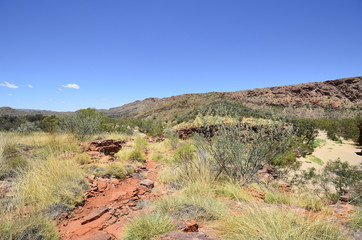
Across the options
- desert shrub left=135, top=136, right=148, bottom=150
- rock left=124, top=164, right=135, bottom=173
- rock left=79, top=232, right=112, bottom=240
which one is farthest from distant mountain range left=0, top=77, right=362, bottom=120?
rock left=79, top=232, right=112, bottom=240

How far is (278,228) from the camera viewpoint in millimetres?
1653

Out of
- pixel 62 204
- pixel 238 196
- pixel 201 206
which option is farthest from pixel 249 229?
pixel 62 204

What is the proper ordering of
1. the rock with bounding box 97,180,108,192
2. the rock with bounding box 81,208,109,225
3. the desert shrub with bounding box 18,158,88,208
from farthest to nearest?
the rock with bounding box 97,180,108,192 → the desert shrub with bounding box 18,158,88,208 → the rock with bounding box 81,208,109,225

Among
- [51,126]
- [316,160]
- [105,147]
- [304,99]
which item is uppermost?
[304,99]

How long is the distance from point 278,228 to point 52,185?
3.80m

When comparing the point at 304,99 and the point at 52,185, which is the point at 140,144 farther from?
the point at 304,99

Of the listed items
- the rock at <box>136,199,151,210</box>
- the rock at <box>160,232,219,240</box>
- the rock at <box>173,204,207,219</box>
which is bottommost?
the rock at <box>136,199,151,210</box>

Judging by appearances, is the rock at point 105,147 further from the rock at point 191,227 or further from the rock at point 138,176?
the rock at point 191,227

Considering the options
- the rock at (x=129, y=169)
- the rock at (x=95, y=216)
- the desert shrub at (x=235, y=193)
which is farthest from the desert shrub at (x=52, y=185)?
the desert shrub at (x=235, y=193)

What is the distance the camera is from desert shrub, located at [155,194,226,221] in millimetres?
2225

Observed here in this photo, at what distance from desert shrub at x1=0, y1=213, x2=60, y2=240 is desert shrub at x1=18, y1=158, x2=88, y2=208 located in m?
0.79

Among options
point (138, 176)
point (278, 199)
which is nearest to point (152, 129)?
point (138, 176)

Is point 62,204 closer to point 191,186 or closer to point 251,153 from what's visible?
point 191,186

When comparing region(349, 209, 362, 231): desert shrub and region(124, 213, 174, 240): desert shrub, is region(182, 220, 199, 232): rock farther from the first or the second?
region(349, 209, 362, 231): desert shrub
